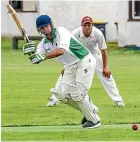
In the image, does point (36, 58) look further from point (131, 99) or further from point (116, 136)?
point (131, 99)

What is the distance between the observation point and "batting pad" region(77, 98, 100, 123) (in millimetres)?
12422

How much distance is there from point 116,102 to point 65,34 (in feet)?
12.2

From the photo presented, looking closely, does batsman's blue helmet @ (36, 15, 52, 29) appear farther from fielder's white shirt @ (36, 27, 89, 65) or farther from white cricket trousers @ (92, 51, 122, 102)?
white cricket trousers @ (92, 51, 122, 102)

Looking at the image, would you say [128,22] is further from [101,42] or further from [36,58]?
[36,58]

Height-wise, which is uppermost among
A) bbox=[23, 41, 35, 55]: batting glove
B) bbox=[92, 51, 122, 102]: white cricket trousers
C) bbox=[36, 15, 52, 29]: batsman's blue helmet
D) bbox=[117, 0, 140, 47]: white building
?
bbox=[36, 15, 52, 29]: batsman's blue helmet

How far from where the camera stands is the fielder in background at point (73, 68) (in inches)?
473

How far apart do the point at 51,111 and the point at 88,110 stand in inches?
91.0

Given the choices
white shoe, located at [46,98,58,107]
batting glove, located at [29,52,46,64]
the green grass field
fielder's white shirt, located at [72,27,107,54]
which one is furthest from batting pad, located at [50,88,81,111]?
white shoe, located at [46,98,58,107]

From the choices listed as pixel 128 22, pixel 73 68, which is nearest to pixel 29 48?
pixel 73 68

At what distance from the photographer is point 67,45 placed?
11875 millimetres

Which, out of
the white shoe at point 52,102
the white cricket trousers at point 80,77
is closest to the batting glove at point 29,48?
the white cricket trousers at point 80,77

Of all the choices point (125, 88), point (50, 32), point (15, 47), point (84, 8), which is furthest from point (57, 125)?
point (84, 8)

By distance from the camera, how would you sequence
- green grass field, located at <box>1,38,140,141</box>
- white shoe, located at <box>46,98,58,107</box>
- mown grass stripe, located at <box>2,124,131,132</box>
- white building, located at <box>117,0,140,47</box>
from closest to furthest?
green grass field, located at <box>1,38,140,141</box> < mown grass stripe, located at <box>2,124,131,132</box> < white shoe, located at <box>46,98,58,107</box> < white building, located at <box>117,0,140,47</box>

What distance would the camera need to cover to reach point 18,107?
1520 cm
